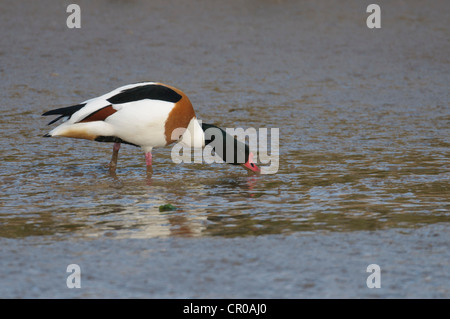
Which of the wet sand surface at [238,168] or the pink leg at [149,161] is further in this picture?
the pink leg at [149,161]

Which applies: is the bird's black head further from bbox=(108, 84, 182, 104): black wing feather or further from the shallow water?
bbox=(108, 84, 182, 104): black wing feather

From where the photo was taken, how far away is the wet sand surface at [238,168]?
4770 mm

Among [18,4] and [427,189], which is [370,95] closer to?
[427,189]

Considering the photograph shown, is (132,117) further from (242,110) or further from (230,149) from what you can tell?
(242,110)

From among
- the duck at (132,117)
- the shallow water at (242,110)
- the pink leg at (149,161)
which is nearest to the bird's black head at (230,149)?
the shallow water at (242,110)

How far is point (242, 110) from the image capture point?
33.7ft

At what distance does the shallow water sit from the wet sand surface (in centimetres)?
3

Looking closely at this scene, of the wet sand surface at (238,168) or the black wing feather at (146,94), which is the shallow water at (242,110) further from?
the black wing feather at (146,94)

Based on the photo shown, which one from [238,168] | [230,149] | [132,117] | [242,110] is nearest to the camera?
[132,117]

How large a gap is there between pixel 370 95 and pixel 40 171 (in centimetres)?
509

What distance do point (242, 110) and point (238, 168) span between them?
2.29 meters

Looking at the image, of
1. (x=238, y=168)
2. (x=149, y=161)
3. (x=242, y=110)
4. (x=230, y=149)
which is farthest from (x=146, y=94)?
(x=242, y=110)

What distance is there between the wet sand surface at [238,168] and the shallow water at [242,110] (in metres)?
0.03
